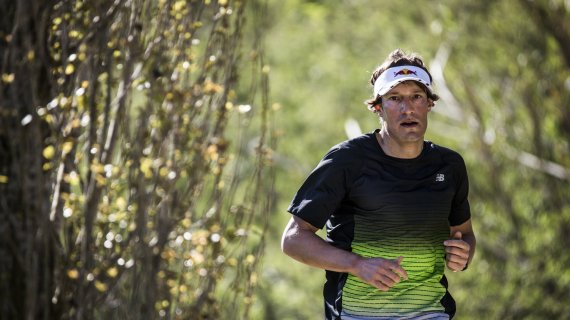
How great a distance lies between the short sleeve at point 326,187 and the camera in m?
4.01

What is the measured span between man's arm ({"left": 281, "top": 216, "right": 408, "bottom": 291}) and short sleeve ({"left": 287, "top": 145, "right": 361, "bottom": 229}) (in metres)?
0.05

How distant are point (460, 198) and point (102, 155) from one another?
1.47 m

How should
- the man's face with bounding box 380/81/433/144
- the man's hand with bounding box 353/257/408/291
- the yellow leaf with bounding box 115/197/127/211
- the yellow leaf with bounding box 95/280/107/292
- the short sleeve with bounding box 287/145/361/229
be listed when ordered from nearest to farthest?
the man's hand with bounding box 353/257/408/291 < the short sleeve with bounding box 287/145/361/229 < the man's face with bounding box 380/81/433/144 < the yellow leaf with bounding box 95/280/107/292 < the yellow leaf with bounding box 115/197/127/211

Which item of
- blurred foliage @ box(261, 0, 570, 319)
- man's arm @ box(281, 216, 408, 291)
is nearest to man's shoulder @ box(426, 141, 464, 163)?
man's arm @ box(281, 216, 408, 291)

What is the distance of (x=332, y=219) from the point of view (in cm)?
419

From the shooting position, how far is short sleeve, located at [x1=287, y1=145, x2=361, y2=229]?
4012 millimetres

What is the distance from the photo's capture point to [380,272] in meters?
3.86

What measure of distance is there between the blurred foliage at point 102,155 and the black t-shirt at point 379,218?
3.22ft

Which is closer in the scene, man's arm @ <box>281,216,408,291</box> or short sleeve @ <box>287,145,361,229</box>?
man's arm @ <box>281,216,408,291</box>

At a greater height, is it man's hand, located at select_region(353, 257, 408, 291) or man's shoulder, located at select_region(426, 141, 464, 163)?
man's shoulder, located at select_region(426, 141, 464, 163)

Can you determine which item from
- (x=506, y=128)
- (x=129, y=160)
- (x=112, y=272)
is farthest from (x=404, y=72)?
(x=506, y=128)

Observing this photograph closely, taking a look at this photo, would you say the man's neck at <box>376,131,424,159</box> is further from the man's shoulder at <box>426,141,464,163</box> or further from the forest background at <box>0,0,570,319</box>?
the forest background at <box>0,0,570,319</box>

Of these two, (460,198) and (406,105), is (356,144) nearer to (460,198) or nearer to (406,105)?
(406,105)

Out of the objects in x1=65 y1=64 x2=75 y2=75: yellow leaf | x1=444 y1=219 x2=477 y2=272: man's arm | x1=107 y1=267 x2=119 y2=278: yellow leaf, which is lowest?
x1=107 y1=267 x2=119 y2=278: yellow leaf
